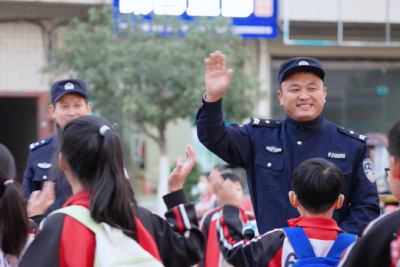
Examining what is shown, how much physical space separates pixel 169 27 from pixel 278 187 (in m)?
6.01

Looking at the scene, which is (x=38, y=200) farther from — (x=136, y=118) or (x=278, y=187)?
(x=136, y=118)

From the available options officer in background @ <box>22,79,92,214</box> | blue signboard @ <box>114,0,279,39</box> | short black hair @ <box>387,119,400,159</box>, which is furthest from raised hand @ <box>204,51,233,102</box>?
blue signboard @ <box>114,0,279,39</box>

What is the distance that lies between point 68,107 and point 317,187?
2.11 metres

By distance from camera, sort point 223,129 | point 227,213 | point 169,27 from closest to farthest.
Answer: point 227,213, point 223,129, point 169,27

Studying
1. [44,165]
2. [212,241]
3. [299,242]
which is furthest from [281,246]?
[212,241]

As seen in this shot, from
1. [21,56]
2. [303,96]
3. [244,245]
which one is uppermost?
[21,56]

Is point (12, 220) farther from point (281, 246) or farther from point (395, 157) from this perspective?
point (395, 157)

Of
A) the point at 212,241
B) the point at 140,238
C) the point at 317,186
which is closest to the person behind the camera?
the point at 140,238

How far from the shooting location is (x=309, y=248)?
214 cm

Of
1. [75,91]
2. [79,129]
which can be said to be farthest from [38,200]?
[75,91]

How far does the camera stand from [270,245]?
221 cm

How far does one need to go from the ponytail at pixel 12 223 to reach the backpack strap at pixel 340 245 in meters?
1.37

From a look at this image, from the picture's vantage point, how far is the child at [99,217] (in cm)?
176

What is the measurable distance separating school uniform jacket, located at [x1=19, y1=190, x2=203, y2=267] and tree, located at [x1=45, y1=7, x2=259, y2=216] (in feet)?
18.1
